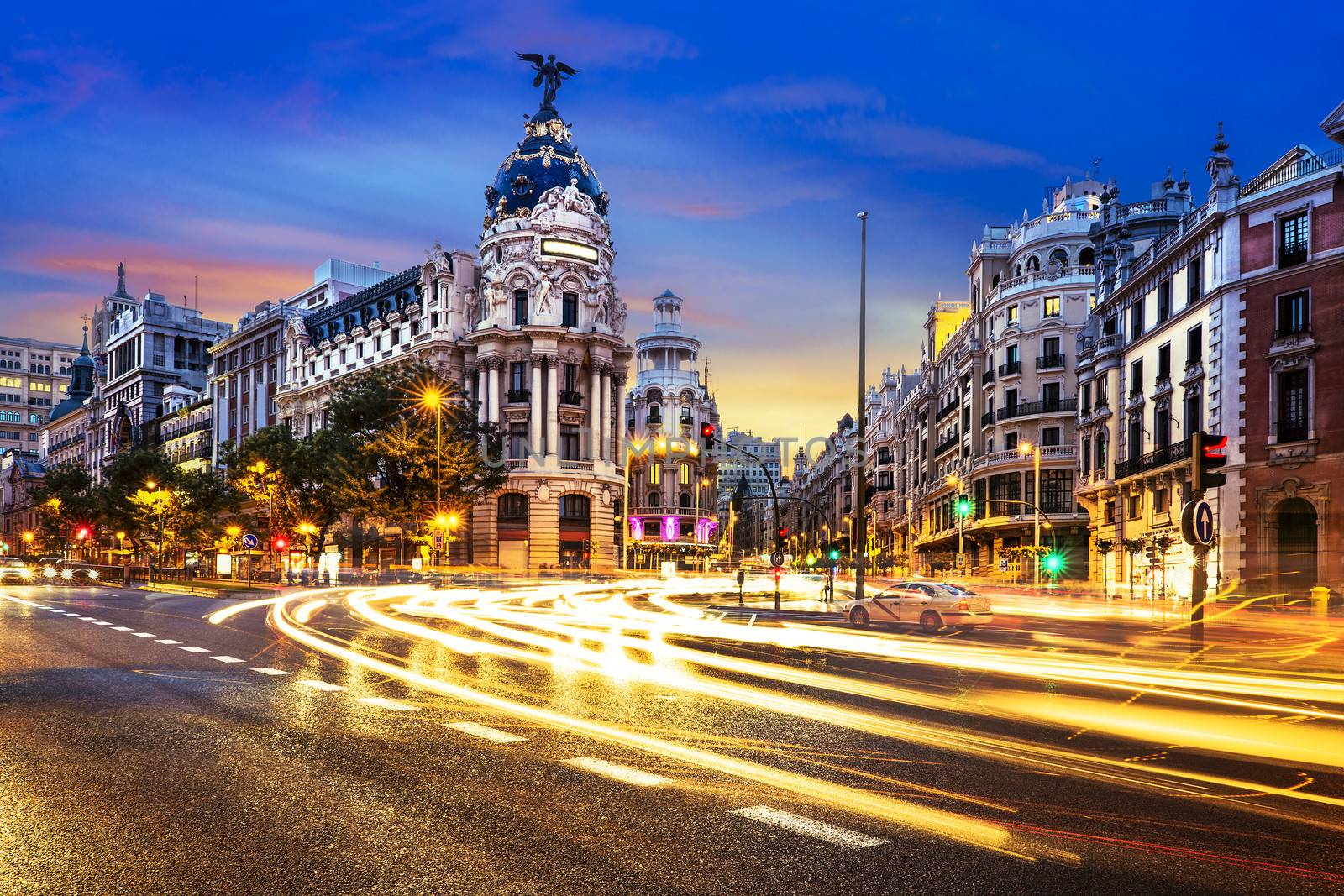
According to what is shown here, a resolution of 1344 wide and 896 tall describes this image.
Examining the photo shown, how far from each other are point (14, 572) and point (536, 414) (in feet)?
106

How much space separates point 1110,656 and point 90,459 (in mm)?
153244

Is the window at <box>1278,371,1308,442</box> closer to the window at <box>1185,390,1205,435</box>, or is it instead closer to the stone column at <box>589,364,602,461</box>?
the window at <box>1185,390,1205,435</box>

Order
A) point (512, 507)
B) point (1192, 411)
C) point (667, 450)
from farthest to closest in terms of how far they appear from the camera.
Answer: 1. point (667, 450)
2. point (512, 507)
3. point (1192, 411)

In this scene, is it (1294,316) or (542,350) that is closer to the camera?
(1294,316)

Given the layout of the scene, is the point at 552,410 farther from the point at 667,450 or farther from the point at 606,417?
the point at 667,450

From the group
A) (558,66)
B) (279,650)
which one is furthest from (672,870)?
(558,66)

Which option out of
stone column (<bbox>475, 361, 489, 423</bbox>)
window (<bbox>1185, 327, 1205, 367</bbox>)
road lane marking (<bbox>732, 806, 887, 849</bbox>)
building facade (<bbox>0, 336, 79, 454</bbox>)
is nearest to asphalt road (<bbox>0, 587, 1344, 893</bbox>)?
road lane marking (<bbox>732, 806, 887, 849</bbox>)

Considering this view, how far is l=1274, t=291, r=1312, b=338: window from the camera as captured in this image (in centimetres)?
3706

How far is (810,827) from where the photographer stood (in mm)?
6715

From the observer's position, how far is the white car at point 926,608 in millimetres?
25172

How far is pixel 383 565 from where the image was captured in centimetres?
7544

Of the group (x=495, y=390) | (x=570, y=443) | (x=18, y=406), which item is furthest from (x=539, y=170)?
(x=18, y=406)

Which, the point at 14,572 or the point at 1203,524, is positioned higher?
the point at 1203,524

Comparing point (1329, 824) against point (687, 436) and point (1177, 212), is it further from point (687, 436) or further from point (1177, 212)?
point (687, 436)
